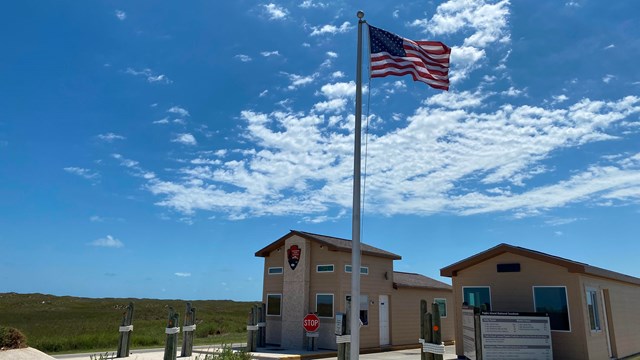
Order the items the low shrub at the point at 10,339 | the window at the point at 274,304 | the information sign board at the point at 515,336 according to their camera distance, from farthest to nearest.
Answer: the window at the point at 274,304 < the information sign board at the point at 515,336 < the low shrub at the point at 10,339

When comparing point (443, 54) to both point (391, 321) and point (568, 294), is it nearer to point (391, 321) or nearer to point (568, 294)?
point (568, 294)

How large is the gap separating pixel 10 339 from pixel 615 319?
67.0 ft

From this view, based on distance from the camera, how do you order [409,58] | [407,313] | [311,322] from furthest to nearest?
[407,313], [311,322], [409,58]

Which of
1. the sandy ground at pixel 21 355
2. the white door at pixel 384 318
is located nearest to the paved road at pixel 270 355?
the white door at pixel 384 318

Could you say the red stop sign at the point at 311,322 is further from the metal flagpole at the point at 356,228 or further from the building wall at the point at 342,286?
the metal flagpole at the point at 356,228

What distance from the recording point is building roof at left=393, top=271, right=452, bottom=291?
2280cm

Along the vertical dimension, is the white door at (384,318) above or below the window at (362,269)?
below

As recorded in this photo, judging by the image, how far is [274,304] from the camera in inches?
837

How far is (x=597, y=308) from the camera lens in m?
16.3

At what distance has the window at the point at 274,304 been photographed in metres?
21.0

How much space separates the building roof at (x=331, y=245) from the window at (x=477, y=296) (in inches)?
172

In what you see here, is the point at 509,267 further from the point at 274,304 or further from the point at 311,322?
the point at 274,304

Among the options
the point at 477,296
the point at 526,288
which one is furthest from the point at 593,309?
the point at 477,296

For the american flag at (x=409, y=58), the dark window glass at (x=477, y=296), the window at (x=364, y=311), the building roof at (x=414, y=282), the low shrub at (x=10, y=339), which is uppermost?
the american flag at (x=409, y=58)
